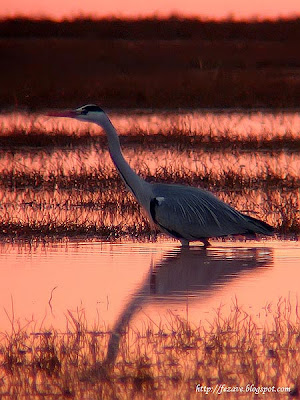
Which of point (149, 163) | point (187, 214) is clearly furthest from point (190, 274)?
Answer: point (149, 163)

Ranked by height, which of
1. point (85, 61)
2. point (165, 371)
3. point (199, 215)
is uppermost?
point (85, 61)

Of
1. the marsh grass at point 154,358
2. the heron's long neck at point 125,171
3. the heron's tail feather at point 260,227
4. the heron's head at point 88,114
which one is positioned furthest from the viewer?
the heron's head at point 88,114

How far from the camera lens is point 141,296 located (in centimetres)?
657

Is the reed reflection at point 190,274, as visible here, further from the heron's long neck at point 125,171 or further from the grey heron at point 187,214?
the heron's long neck at point 125,171

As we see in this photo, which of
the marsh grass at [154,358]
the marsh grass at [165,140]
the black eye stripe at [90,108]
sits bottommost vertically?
the marsh grass at [154,358]

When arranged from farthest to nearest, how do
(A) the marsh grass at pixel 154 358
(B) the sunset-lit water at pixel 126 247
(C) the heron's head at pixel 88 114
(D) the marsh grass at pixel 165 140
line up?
(D) the marsh grass at pixel 165 140, (C) the heron's head at pixel 88 114, (B) the sunset-lit water at pixel 126 247, (A) the marsh grass at pixel 154 358

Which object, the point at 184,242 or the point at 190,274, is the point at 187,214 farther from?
the point at 190,274

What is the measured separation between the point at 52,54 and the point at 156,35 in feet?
46.5

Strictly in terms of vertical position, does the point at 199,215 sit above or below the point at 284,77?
below

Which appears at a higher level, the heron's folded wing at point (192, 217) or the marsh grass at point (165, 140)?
the marsh grass at point (165, 140)

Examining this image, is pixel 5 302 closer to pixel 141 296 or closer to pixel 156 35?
pixel 141 296

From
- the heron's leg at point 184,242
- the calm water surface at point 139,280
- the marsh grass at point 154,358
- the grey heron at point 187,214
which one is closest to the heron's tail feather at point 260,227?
the grey heron at point 187,214

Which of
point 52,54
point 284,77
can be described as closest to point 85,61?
point 52,54

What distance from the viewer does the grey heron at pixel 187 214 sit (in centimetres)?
841
